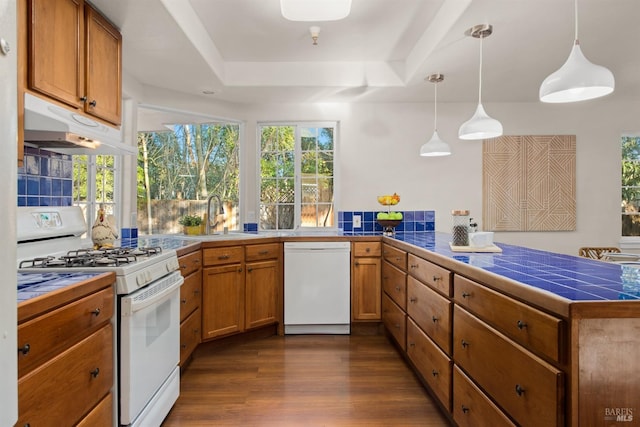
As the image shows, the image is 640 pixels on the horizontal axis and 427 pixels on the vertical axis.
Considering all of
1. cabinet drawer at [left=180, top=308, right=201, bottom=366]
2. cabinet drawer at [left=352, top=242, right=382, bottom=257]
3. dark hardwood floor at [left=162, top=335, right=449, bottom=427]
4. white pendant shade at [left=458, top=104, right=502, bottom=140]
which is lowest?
dark hardwood floor at [left=162, top=335, right=449, bottom=427]

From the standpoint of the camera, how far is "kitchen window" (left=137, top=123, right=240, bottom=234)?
388 cm

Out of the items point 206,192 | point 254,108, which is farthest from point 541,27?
point 206,192

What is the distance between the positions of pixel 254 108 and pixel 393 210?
5.74 ft

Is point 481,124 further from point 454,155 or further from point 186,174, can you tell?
point 186,174

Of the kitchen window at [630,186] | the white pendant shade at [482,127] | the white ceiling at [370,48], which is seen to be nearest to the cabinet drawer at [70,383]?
the white ceiling at [370,48]

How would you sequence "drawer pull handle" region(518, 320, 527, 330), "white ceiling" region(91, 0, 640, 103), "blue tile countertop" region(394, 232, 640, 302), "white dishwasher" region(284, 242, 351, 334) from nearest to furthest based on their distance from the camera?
1. "blue tile countertop" region(394, 232, 640, 302)
2. "drawer pull handle" region(518, 320, 527, 330)
3. "white ceiling" region(91, 0, 640, 103)
4. "white dishwasher" region(284, 242, 351, 334)

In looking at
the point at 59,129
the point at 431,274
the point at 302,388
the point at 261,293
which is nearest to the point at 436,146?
the point at 431,274

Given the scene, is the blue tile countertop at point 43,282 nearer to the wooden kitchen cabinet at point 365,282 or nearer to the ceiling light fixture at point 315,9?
the ceiling light fixture at point 315,9

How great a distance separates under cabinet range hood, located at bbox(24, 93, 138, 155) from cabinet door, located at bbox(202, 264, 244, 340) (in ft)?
4.03

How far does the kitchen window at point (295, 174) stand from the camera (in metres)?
4.14

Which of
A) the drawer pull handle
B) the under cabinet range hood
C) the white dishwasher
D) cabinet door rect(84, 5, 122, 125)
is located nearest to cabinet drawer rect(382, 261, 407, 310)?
the white dishwasher

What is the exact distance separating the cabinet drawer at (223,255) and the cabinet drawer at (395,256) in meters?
1.19

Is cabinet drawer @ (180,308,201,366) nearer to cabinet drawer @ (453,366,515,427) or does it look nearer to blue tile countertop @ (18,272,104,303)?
blue tile countertop @ (18,272,104,303)

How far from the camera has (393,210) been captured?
412 cm
